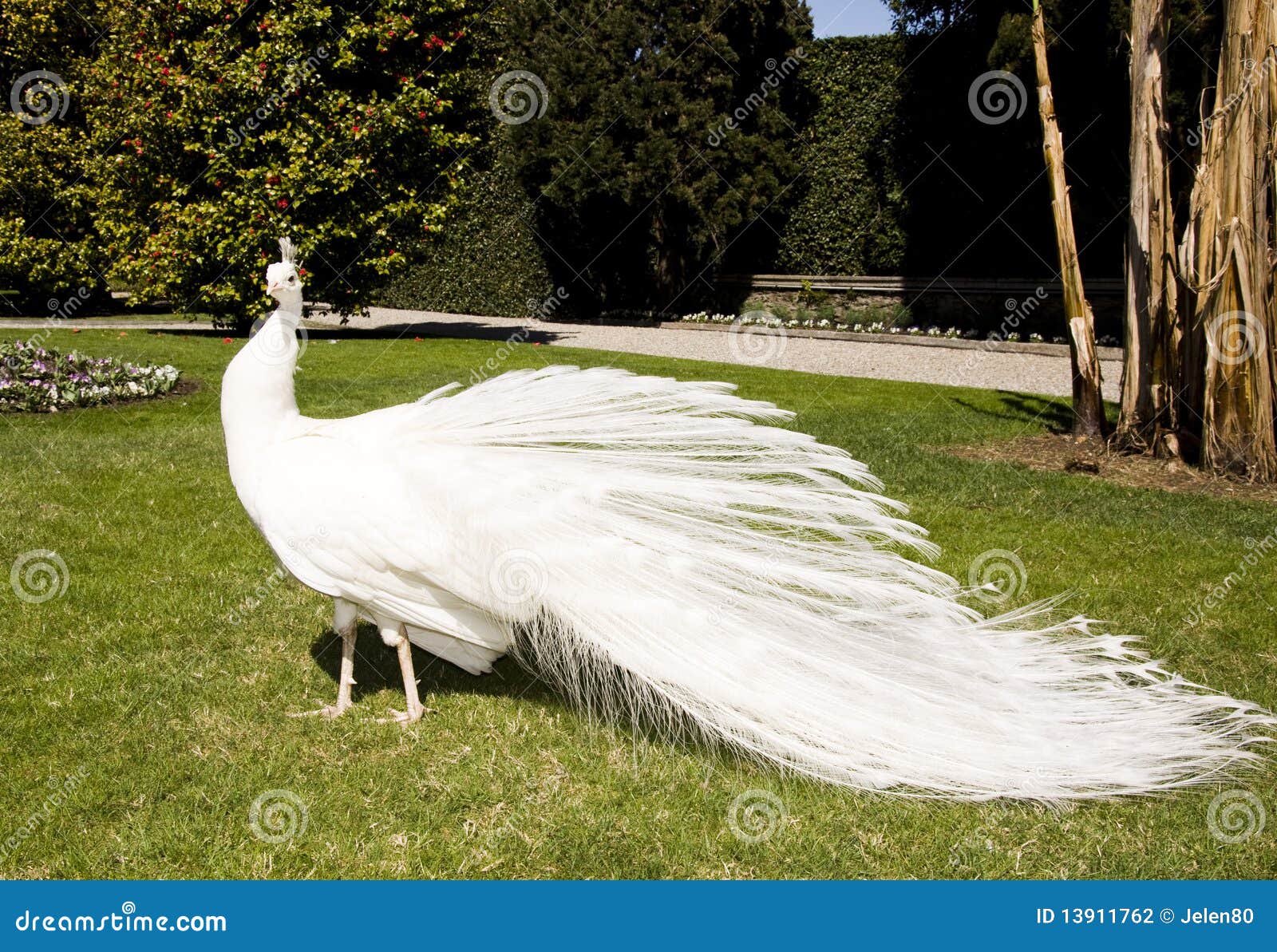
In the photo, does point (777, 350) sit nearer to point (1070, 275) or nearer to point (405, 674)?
point (1070, 275)

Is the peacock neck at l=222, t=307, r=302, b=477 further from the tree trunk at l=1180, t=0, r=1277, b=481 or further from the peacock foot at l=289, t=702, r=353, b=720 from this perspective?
the tree trunk at l=1180, t=0, r=1277, b=481

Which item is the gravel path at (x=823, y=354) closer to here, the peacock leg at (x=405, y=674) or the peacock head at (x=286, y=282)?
the peacock leg at (x=405, y=674)

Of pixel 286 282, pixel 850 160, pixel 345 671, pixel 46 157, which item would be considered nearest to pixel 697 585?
pixel 345 671

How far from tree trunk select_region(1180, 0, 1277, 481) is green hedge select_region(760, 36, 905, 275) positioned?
13810 mm

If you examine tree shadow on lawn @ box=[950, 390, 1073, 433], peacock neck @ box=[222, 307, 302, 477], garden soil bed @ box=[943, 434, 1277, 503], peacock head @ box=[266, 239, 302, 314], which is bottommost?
garden soil bed @ box=[943, 434, 1277, 503]

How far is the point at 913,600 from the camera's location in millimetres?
3535

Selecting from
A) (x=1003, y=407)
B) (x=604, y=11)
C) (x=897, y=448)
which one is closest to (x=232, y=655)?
(x=897, y=448)

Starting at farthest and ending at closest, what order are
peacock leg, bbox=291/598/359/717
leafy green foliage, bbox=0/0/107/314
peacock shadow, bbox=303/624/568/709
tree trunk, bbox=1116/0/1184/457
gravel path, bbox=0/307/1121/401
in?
leafy green foliage, bbox=0/0/107/314
gravel path, bbox=0/307/1121/401
tree trunk, bbox=1116/0/1184/457
peacock shadow, bbox=303/624/568/709
peacock leg, bbox=291/598/359/717

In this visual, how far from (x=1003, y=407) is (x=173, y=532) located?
29.6 feet

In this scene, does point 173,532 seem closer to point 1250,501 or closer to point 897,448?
point 897,448

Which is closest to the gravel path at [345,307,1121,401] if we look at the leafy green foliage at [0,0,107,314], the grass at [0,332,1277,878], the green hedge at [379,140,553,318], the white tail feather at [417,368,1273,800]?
the green hedge at [379,140,553,318]

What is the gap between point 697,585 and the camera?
11.4 feet

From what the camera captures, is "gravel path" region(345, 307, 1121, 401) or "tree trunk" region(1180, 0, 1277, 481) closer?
"tree trunk" region(1180, 0, 1277, 481)

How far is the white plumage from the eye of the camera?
3359 mm
